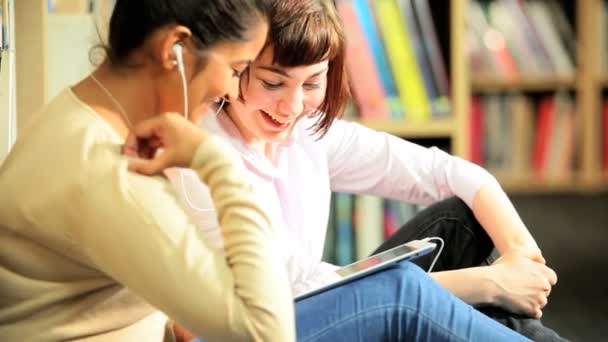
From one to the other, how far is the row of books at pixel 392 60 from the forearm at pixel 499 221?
77 centimetres

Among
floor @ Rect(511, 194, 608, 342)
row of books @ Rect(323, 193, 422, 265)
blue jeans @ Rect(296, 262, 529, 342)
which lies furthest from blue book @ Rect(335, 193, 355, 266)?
blue jeans @ Rect(296, 262, 529, 342)

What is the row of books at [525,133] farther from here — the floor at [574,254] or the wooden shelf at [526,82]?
the floor at [574,254]

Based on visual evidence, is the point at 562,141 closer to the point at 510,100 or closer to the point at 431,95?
the point at 510,100

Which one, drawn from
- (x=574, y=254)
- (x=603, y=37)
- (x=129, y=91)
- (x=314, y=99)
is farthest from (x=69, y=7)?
(x=603, y=37)

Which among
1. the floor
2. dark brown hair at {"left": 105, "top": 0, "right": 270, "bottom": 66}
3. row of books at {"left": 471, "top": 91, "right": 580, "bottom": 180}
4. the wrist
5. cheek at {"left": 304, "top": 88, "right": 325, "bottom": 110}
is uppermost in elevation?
dark brown hair at {"left": 105, "top": 0, "right": 270, "bottom": 66}

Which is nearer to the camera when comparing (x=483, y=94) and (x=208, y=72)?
(x=208, y=72)

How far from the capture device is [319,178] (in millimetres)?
1532

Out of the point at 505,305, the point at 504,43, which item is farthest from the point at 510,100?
the point at 505,305

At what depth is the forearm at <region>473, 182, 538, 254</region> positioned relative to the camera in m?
1.46

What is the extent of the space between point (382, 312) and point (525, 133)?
107 inches

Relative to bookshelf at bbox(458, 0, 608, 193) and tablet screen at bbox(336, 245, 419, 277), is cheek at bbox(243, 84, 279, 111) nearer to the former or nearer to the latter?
tablet screen at bbox(336, 245, 419, 277)

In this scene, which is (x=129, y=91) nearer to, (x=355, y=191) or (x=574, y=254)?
(x=355, y=191)

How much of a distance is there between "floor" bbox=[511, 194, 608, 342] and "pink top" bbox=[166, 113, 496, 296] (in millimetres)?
872

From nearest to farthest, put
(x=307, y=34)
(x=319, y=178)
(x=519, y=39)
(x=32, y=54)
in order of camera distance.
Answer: (x=307, y=34) → (x=32, y=54) → (x=319, y=178) → (x=519, y=39)
